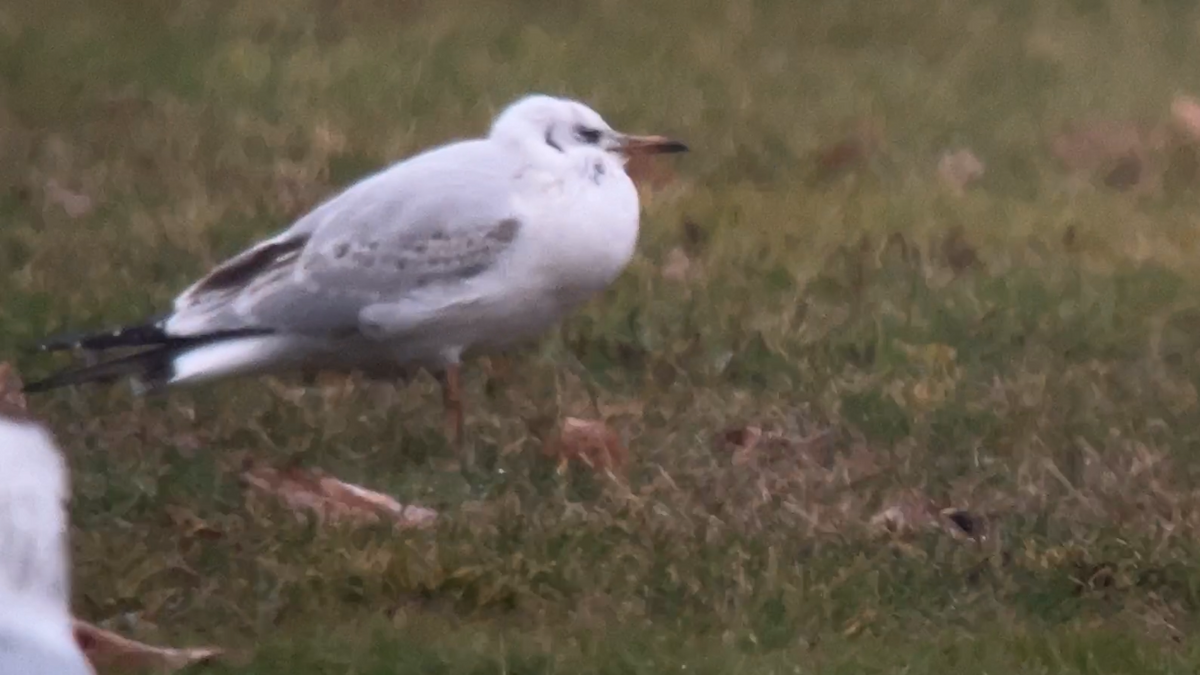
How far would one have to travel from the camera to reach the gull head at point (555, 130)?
5.20m

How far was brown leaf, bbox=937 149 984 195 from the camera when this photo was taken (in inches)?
296

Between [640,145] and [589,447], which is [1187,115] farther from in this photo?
[589,447]

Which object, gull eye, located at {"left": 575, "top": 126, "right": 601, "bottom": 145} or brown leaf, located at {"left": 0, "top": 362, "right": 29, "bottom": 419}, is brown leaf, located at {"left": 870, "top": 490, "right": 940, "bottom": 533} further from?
brown leaf, located at {"left": 0, "top": 362, "right": 29, "bottom": 419}

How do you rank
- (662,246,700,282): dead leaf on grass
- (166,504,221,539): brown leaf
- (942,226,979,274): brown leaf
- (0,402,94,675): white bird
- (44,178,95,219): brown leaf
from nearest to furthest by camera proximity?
1. (0,402,94,675): white bird
2. (166,504,221,539): brown leaf
3. (662,246,700,282): dead leaf on grass
4. (942,226,979,274): brown leaf
5. (44,178,95,219): brown leaf

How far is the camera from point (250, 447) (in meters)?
5.12

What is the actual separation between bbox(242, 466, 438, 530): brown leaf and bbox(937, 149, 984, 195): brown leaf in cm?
313

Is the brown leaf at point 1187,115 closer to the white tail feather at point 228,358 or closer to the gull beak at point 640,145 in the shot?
the gull beak at point 640,145

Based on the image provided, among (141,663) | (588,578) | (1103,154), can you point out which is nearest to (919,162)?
(1103,154)

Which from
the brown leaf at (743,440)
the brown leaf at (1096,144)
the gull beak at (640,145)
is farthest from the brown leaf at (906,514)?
the brown leaf at (1096,144)

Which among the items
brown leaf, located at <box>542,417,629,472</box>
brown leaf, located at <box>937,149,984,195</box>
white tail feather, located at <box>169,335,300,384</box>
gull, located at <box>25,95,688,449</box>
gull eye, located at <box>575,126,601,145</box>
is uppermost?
gull eye, located at <box>575,126,601,145</box>

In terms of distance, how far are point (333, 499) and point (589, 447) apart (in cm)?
59

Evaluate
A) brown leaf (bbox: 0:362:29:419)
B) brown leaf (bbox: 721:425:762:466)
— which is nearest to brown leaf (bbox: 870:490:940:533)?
brown leaf (bbox: 721:425:762:466)

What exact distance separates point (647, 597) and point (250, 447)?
1.15 metres

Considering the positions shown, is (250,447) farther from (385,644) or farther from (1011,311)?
(1011,311)
